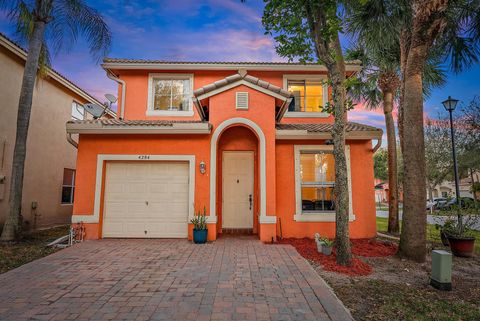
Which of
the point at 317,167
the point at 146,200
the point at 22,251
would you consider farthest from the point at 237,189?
the point at 22,251

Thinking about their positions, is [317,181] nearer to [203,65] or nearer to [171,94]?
[203,65]

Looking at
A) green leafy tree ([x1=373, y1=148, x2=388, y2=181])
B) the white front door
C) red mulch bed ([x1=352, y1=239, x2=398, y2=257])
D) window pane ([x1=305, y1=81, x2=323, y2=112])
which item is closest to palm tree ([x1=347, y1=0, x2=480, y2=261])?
red mulch bed ([x1=352, y1=239, x2=398, y2=257])

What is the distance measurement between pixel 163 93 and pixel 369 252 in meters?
10.3

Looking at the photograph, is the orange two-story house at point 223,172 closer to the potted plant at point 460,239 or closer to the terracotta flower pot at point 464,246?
the potted plant at point 460,239

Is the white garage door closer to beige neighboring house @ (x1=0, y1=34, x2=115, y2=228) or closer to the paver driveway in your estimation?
the paver driveway

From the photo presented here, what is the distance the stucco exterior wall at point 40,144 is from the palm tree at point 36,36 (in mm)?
1833

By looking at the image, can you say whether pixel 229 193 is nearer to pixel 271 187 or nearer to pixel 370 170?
pixel 271 187

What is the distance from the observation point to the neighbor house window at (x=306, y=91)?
11305 millimetres

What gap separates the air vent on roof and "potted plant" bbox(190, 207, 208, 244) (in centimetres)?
372

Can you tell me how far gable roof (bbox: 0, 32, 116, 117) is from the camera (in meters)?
9.73

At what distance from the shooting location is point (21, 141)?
28.3 ft

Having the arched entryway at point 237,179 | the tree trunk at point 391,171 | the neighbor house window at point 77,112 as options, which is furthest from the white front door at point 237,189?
the neighbor house window at point 77,112

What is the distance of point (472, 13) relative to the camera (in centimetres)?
884

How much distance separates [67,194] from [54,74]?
20.8 feet
